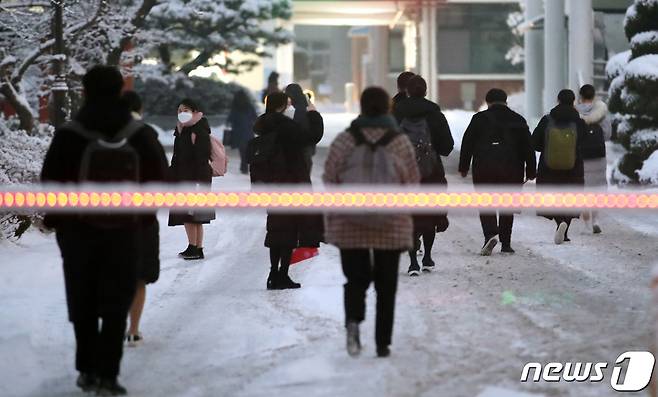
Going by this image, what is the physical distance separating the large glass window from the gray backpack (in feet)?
157

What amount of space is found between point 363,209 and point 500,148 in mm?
5186

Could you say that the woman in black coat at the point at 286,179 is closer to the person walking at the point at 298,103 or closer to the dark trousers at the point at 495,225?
the person walking at the point at 298,103

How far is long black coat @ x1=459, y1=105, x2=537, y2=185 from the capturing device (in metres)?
13.4

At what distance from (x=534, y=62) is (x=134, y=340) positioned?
101ft

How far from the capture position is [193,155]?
1341cm

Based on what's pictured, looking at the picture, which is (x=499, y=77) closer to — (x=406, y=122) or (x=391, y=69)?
(x=391, y=69)

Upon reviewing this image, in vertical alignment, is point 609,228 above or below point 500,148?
below

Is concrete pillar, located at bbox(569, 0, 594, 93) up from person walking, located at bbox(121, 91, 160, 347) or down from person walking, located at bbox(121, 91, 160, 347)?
up

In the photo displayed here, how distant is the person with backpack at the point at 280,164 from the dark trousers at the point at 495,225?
2.74 metres

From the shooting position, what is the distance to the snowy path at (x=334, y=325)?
7.95 metres

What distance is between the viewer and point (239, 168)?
28641mm

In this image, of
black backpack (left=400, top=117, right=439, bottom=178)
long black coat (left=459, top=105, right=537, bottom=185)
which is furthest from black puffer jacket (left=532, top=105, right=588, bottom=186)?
black backpack (left=400, top=117, right=439, bottom=178)

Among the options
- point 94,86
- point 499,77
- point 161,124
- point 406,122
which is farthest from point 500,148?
point 499,77

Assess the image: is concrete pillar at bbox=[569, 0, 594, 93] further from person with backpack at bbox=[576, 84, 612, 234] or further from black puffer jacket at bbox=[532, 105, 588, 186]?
black puffer jacket at bbox=[532, 105, 588, 186]
